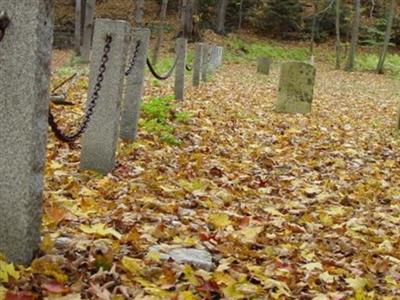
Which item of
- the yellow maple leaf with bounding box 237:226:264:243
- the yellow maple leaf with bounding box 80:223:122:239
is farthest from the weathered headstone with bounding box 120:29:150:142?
the yellow maple leaf with bounding box 80:223:122:239

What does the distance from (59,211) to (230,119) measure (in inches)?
257

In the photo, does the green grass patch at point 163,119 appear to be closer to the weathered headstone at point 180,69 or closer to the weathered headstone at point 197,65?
the weathered headstone at point 180,69

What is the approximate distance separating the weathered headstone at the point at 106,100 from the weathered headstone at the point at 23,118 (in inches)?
87.9

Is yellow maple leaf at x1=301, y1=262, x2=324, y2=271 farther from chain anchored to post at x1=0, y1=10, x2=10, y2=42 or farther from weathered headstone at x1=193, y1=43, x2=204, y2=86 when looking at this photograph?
weathered headstone at x1=193, y1=43, x2=204, y2=86

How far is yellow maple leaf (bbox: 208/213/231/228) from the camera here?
465cm

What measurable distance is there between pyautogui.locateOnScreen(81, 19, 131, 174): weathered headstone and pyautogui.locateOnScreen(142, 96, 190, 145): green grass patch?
205cm

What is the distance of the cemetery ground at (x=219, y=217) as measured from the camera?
343 centimetres

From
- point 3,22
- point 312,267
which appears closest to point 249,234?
point 312,267

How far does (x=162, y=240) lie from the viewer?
4.11m

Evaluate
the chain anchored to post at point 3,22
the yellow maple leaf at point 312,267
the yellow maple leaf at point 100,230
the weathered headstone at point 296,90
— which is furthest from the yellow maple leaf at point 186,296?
the weathered headstone at point 296,90

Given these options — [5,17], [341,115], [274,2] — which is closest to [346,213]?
[5,17]

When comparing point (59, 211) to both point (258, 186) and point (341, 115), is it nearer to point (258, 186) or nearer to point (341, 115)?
point (258, 186)

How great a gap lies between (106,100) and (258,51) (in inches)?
1290

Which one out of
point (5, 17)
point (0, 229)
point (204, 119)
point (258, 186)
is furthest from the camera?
point (204, 119)
